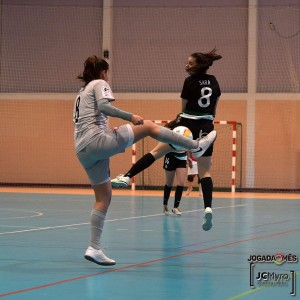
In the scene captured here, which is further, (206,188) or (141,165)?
(206,188)

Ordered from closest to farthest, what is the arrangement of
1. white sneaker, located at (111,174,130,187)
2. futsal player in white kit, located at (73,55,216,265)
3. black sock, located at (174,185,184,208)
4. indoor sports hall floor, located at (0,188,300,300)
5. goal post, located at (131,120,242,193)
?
1. indoor sports hall floor, located at (0,188,300,300)
2. futsal player in white kit, located at (73,55,216,265)
3. white sneaker, located at (111,174,130,187)
4. black sock, located at (174,185,184,208)
5. goal post, located at (131,120,242,193)

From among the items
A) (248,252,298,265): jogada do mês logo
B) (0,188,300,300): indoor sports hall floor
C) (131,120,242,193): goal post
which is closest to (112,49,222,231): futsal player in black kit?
(0,188,300,300): indoor sports hall floor

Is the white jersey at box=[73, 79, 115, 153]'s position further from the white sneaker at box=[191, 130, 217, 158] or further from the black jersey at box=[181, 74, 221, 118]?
the black jersey at box=[181, 74, 221, 118]

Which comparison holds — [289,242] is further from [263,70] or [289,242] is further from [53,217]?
[263,70]

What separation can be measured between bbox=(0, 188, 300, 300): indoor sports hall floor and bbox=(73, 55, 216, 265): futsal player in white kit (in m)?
0.52

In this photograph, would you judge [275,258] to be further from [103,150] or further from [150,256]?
[103,150]

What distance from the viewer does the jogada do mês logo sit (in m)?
7.73

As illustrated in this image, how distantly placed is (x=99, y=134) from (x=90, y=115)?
217 millimetres

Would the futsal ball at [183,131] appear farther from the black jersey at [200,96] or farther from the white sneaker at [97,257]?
the white sneaker at [97,257]

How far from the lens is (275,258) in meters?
7.98

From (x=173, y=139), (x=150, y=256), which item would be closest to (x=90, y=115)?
(x=173, y=139)

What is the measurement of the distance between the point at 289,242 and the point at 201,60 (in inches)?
103

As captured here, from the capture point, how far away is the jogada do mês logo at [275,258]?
7727 millimetres

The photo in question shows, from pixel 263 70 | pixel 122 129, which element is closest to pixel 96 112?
pixel 122 129
